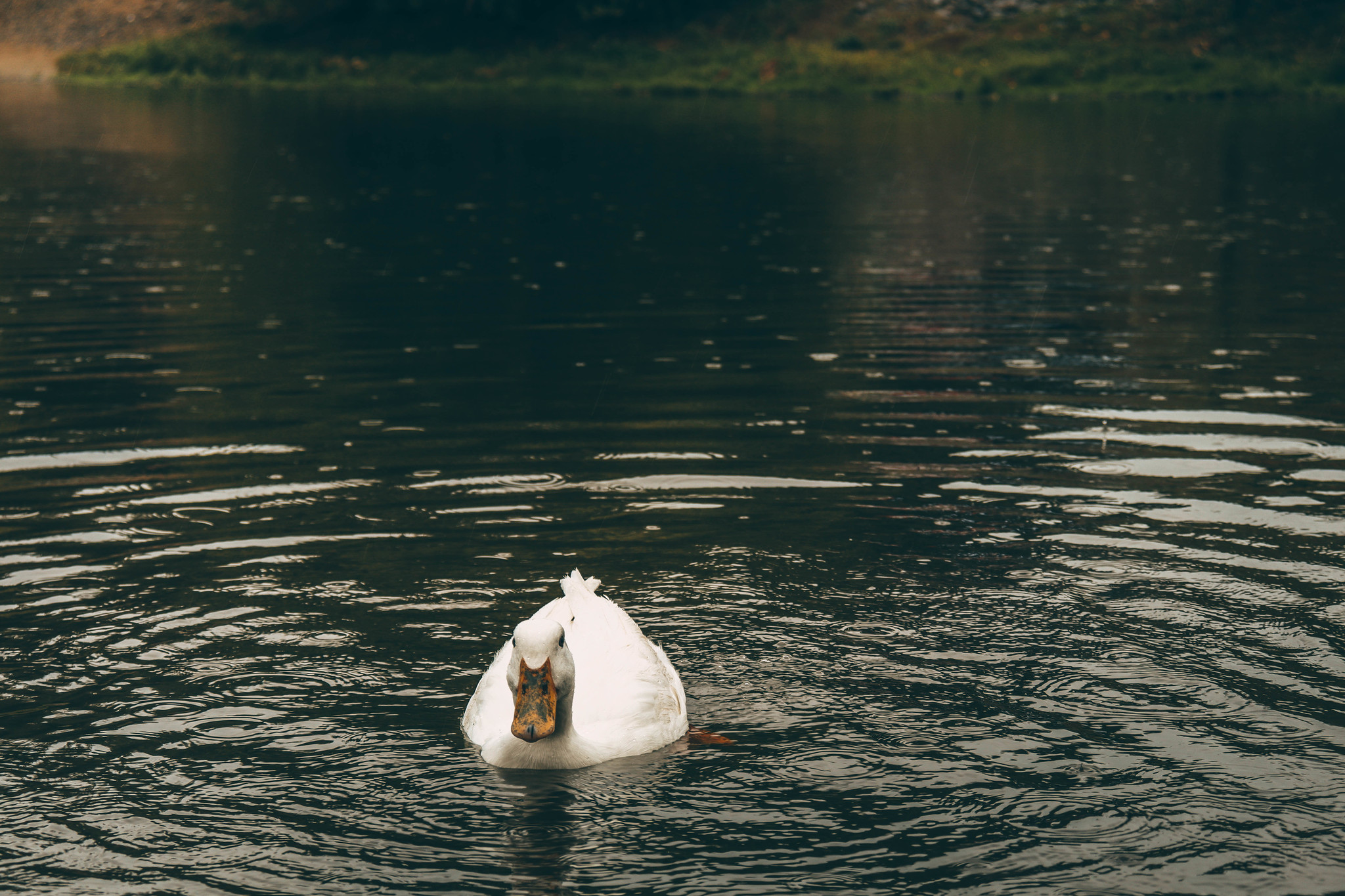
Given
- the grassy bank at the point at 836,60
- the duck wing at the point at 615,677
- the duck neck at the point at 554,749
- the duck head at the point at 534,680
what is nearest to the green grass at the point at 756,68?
the grassy bank at the point at 836,60

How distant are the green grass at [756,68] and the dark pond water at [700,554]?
113 ft

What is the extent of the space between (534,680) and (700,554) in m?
3.75

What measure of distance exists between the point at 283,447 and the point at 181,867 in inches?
289

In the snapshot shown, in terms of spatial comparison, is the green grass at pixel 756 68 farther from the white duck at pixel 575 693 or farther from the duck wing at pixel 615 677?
the white duck at pixel 575 693

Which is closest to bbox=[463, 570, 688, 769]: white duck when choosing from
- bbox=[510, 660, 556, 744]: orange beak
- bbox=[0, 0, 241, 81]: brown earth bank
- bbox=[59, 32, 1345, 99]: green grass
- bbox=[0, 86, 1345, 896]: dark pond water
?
bbox=[510, 660, 556, 744]: orange beak

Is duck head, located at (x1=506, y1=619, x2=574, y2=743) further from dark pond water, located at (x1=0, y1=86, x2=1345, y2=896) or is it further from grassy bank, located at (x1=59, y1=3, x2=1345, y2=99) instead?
grassy bank, located at (x1=59, y1=3, x2=1345, y2=99)

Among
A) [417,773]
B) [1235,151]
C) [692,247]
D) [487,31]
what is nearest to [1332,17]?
[1235,151]

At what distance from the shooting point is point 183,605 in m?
10.1

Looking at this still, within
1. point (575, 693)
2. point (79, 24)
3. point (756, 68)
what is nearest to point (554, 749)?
point (575, 693)

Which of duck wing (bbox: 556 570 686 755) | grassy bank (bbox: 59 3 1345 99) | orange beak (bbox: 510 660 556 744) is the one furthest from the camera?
grassy bank (bbox: 59 3 1345 99)

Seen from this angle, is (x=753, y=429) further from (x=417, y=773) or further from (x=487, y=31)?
(x=487, y=31)

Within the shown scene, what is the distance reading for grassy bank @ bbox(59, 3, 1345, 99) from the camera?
5853cm

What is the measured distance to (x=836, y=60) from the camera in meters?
63.7

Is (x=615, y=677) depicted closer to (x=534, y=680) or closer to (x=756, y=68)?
(x=534, y=680)
